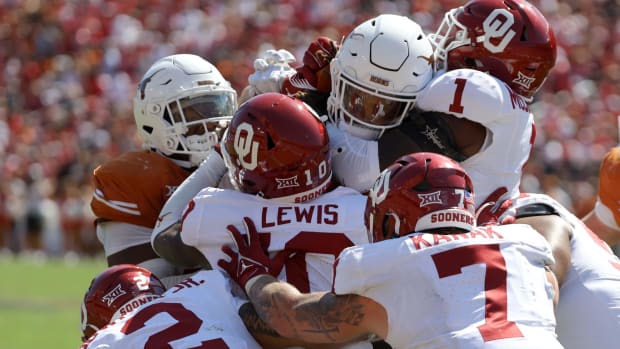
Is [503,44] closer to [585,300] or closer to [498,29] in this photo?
[498,29]

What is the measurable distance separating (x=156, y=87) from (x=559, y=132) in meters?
14.5

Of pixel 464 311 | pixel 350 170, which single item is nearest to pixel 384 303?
pixel 464 311

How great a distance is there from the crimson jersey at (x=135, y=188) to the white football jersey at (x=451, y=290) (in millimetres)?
1522

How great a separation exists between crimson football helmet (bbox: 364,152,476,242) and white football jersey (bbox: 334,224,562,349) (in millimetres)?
59

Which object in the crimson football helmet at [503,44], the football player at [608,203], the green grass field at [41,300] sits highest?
the crimson football helmet at [503,44]

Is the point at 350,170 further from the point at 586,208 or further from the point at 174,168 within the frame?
the point at 586,208

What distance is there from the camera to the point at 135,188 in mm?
4586

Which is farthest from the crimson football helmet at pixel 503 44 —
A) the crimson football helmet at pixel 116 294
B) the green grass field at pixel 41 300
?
the green grass field at pixel 41 300

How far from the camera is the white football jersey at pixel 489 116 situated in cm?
387

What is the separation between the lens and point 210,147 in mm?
4641

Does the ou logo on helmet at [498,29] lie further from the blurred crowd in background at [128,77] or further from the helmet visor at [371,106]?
the blurred crowd in background at [128,77]

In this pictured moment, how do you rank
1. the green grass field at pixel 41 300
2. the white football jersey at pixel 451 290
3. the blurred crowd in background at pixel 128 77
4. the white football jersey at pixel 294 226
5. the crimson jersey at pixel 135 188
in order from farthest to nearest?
the blurred crowd in background at pixel 128 77 < the green grass field at pixel 41 300 < the crimson jersey at pixel 135 188 < the white football jersey at pixel 294 226 < the white football jersey at pixel 451 290

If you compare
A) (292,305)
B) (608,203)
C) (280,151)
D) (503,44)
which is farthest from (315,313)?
(608,203)

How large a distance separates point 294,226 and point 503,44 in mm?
1127
